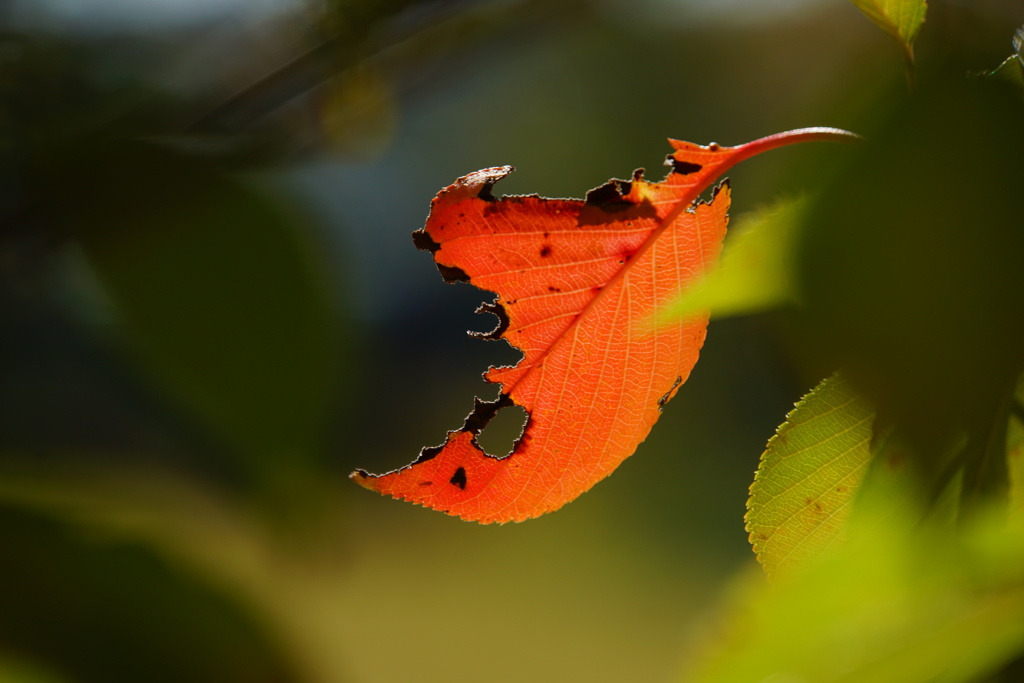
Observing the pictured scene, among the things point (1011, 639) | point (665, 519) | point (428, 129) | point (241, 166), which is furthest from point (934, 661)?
point (665, 519)

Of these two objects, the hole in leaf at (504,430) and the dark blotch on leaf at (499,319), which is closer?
the dark blotch on leaf at (499,319)

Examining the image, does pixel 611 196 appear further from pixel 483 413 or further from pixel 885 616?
pixel 885 616

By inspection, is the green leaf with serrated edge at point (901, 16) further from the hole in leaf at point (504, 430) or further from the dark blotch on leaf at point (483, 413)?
the hole in leaf at point (504, 430)

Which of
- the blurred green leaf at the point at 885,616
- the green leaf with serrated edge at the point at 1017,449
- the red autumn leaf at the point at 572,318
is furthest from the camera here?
the red autumn leaf at the point at 572,318

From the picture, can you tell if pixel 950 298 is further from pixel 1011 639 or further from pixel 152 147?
pixel 152 147

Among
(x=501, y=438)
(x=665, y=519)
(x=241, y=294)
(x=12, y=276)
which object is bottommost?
(x=241, y=294)

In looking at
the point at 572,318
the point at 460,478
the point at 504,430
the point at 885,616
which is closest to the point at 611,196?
the point at 572,318

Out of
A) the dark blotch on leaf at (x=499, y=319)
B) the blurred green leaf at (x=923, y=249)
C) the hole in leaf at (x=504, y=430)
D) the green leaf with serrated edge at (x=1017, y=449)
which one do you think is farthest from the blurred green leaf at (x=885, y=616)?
the hole in leaf at (x=504, y=430)
